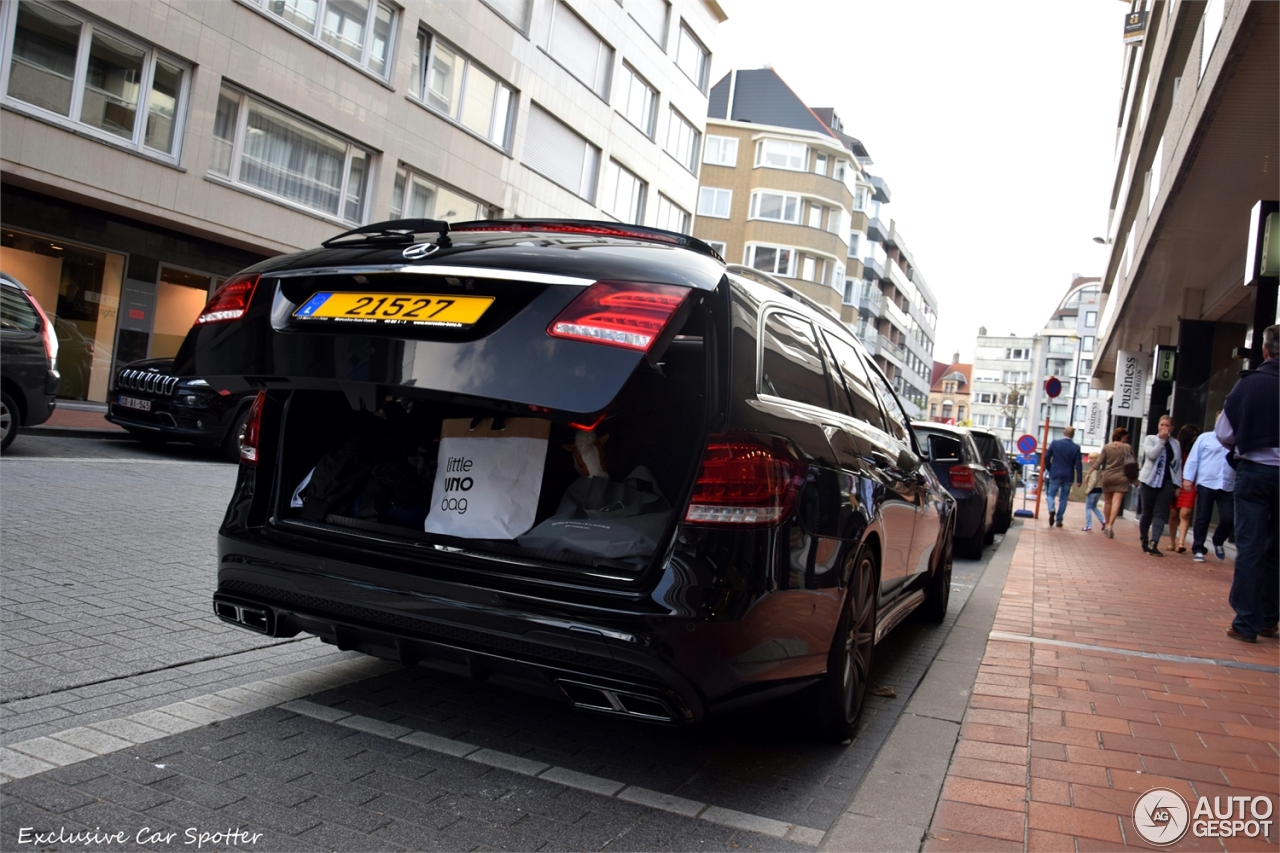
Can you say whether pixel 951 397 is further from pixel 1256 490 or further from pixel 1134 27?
pixel 1256 490

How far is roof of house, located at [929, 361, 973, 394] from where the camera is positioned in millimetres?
156000

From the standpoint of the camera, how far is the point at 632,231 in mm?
3811

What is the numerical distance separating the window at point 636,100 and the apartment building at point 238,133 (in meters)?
2.55

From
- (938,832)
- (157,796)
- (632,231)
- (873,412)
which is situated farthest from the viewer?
(873,412)

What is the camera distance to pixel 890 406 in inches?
228

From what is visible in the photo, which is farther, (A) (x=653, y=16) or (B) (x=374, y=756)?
(A) (x=653, y=16)

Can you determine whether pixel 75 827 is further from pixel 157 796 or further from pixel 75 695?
pixel 75 695

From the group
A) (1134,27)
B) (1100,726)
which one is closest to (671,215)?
(1134,27)

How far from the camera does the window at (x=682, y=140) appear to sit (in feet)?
121

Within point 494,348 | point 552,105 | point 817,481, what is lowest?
point 817,481

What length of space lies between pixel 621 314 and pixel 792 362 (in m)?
1.03

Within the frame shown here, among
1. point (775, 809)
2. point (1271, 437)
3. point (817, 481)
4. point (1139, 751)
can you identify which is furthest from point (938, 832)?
point (1271, 437)

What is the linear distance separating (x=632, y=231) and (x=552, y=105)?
27.0 m

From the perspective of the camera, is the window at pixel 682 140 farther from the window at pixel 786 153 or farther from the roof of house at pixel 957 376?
the roof of house at pixel 957 376
